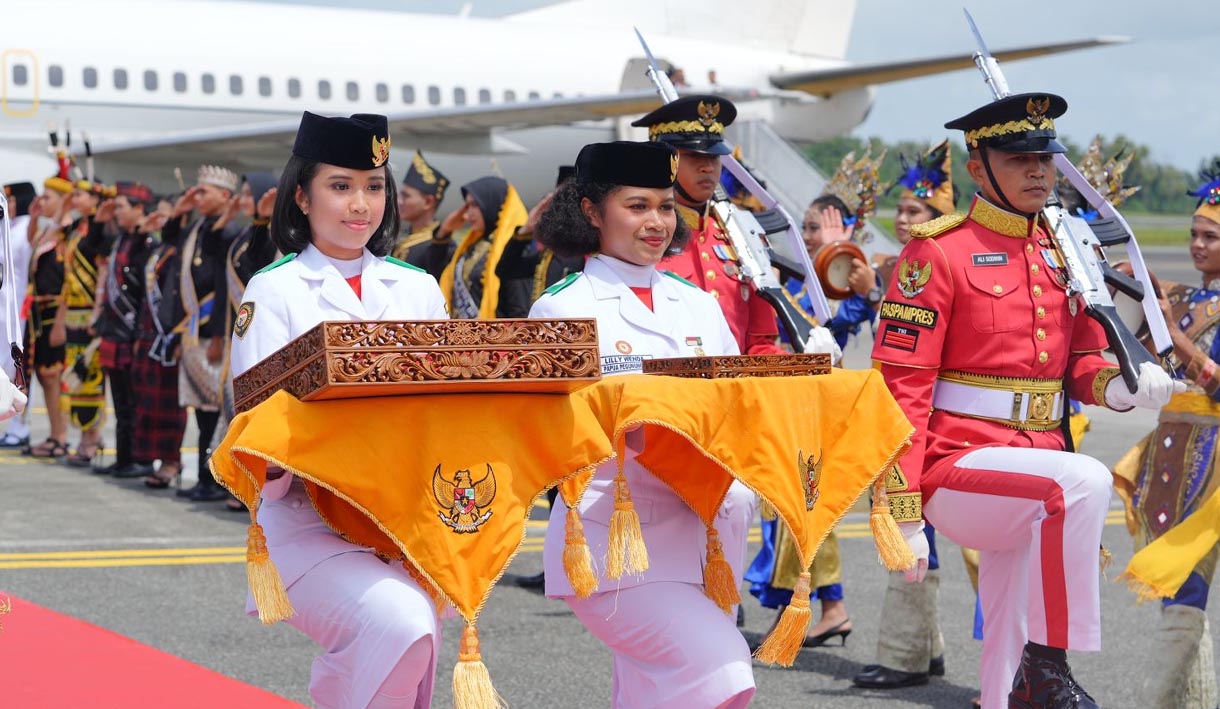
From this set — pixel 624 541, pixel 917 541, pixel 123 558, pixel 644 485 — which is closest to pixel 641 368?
pixel 644 485

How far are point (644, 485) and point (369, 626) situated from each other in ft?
2.93

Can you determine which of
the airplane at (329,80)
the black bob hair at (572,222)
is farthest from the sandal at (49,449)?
the black bob hair at (572,222)

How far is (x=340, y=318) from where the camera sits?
12.2 ft

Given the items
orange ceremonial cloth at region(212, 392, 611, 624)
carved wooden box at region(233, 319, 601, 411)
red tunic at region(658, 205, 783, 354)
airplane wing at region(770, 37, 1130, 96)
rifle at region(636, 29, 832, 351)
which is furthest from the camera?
airplane wing at region(770, 37, 1130, 96)

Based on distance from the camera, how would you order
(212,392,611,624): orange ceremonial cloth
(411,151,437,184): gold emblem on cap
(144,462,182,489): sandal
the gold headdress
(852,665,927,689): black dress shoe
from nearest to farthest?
(212,392,611,624): orange ceremonial cloth
(852,665,927,689): black dress shoe
the gold headdress
(411,151,437,184): gold emblem on cap
(144,462,182,489): sandal

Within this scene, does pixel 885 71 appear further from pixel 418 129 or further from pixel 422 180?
pixel 422 180

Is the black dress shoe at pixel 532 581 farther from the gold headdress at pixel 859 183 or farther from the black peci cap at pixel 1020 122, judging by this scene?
the black peci cap at pixel 1020 122

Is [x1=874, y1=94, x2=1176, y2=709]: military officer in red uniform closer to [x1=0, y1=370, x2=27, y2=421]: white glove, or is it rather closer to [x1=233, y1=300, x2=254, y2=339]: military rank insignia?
[x1=233, y1=300, x2=254, y2=339]: military rank insignia

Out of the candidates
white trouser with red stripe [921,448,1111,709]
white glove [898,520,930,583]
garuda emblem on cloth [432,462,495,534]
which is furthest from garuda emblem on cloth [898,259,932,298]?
garuda emblem on cloth [432,462,495,534]

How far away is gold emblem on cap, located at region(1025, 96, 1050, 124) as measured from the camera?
15.6 feet

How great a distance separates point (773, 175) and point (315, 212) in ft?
72.6

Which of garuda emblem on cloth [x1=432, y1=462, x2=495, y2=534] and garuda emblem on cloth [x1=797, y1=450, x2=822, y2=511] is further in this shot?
garuda emblem on cloth [x1=797, y1=450, x2=822, y2=511]

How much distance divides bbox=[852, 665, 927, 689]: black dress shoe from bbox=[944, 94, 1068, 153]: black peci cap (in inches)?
84.0

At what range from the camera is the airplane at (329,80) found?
19797 mm
